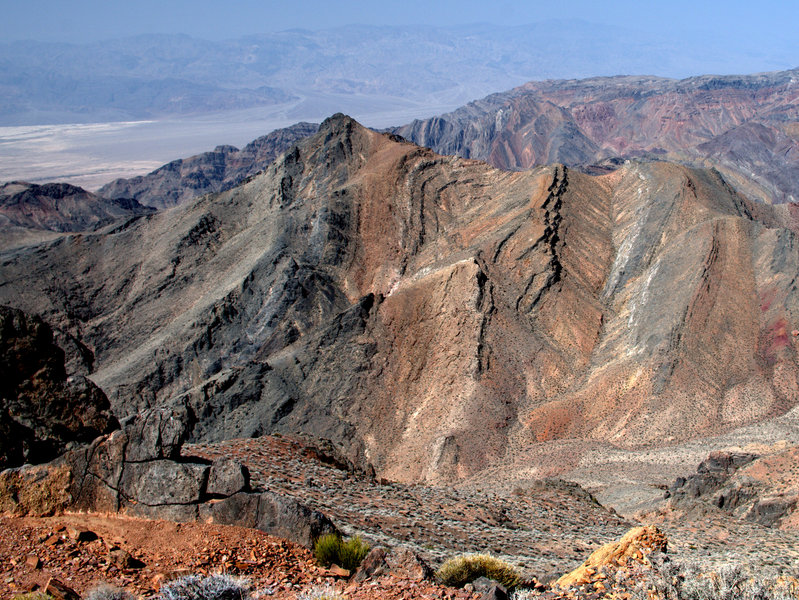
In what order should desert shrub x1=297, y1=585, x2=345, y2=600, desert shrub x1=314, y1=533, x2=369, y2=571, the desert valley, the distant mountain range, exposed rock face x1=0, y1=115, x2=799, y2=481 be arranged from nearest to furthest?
1. desert shrub x1=297, y1=585, x2=345, y2=600
2. desert shrub x1=314, y1=533, x2=369, y2=571
3. the desert valley
4. exposed rock face x1=0, y1=115, x2=799, y2=481
5. the distant mountain range

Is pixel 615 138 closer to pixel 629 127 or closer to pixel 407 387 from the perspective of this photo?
pixel 629 127

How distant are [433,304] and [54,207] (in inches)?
2900

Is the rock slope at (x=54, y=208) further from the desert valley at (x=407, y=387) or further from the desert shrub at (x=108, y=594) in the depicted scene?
the desert shrub at (x=108, y=594)

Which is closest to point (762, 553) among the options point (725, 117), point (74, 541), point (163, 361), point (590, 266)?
point (74, 541)

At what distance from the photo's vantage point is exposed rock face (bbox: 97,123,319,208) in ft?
436

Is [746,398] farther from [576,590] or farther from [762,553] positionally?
[576,590]

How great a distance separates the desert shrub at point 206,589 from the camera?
948 cm

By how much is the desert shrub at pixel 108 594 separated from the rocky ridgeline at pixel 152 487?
281cm

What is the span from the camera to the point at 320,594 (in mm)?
9969

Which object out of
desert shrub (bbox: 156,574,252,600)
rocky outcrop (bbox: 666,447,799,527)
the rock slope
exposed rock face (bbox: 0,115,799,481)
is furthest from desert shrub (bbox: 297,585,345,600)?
the rock slope

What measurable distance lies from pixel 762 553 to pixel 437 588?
9496 mm

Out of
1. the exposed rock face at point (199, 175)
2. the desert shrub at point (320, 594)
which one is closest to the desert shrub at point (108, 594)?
the desert shrub at point (320, 594)

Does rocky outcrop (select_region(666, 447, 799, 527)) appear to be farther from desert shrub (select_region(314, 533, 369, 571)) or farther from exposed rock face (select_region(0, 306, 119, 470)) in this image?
exposed rock face (select_region(0, 306, 119, 470))

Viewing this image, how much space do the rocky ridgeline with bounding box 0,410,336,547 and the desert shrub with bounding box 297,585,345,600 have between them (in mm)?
1681
